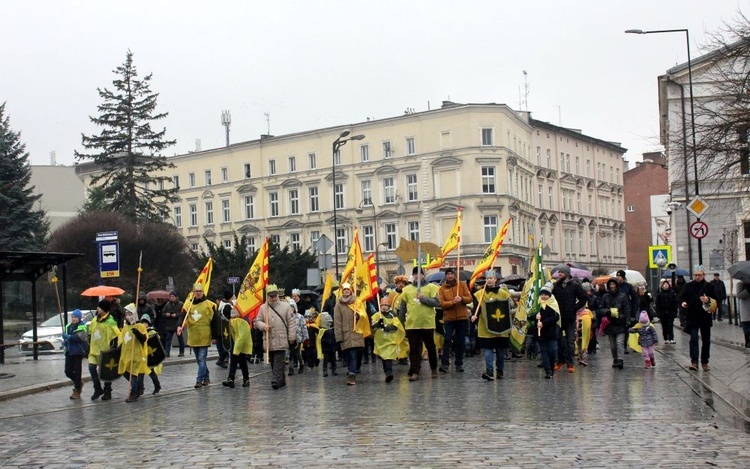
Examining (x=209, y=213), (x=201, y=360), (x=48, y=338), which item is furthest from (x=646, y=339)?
(x=209, y=213)

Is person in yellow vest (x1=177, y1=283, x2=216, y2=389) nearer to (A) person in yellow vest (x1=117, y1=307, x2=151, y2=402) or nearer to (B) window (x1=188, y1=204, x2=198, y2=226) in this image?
(A) person in yellow vest (x1=117, y1=307, x2=151, y2=402)

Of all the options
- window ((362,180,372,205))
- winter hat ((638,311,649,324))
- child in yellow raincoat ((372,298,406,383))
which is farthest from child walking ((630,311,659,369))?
window ((362,180,372,205))

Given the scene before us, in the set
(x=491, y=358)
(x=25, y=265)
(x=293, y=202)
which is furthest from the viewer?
(x=293, y=202)

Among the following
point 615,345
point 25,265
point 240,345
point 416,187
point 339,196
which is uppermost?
point 416,187

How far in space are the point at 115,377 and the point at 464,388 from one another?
5.45 meters

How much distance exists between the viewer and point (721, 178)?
106 feet

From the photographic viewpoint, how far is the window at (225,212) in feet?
312

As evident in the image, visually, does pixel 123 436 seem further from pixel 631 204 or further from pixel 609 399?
pixel 631 204

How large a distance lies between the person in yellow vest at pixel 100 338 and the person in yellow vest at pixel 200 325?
5.31ft

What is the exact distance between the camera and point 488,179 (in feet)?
268

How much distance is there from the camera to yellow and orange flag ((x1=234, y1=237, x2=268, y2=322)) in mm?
19859

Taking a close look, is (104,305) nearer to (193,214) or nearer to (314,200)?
(314,200)

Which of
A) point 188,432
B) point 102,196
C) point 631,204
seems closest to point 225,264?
point 102,196

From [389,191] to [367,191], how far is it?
6.79 feet
